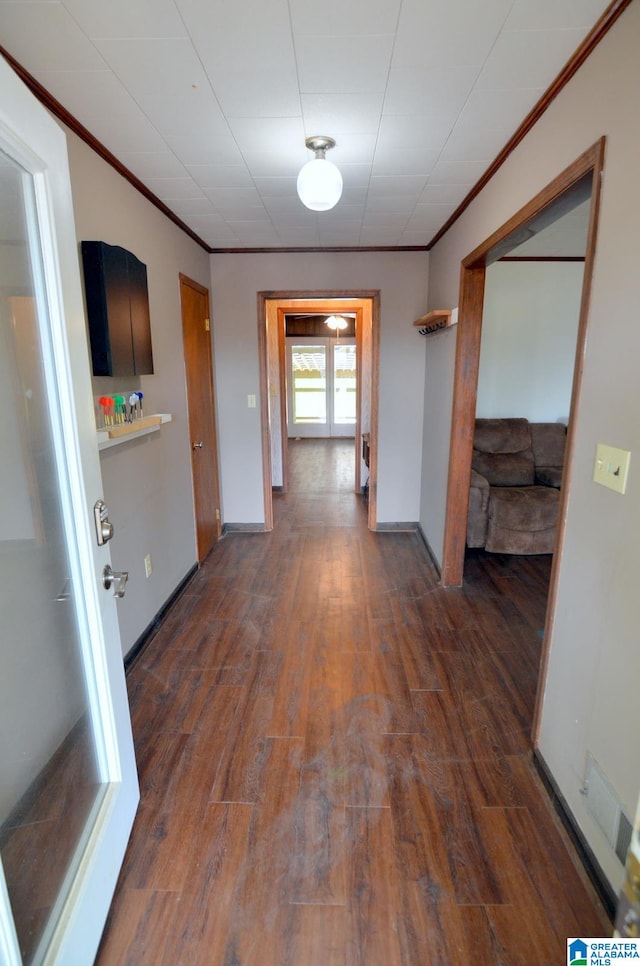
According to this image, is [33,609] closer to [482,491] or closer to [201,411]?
[201,411]

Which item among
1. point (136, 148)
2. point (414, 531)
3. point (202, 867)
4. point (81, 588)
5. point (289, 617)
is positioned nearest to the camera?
point (81, 588)

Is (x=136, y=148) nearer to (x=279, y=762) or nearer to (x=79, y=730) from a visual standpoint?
(x=79, y=730)

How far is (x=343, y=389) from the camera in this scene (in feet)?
33.0

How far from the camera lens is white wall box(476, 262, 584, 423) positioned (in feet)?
13.5

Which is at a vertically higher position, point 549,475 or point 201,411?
point 201,411

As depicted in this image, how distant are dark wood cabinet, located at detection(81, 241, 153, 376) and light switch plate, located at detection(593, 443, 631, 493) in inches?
73.1

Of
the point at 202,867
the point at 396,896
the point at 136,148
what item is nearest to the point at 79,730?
the point at 202,867

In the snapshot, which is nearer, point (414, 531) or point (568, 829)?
point (568, 829)

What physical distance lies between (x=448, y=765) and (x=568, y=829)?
0.42 meters

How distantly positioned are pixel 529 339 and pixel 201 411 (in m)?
2.99

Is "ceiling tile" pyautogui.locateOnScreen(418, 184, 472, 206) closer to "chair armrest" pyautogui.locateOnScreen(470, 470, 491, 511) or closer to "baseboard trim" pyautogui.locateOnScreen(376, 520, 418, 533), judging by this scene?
"chair armrest" pyautogui.locateOnScreen(470, 470, 491, 511)

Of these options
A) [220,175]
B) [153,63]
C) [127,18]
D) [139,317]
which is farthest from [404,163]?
[139,317]

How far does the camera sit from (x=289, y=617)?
9.36 feet

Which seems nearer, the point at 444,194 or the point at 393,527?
the point at 444,194
